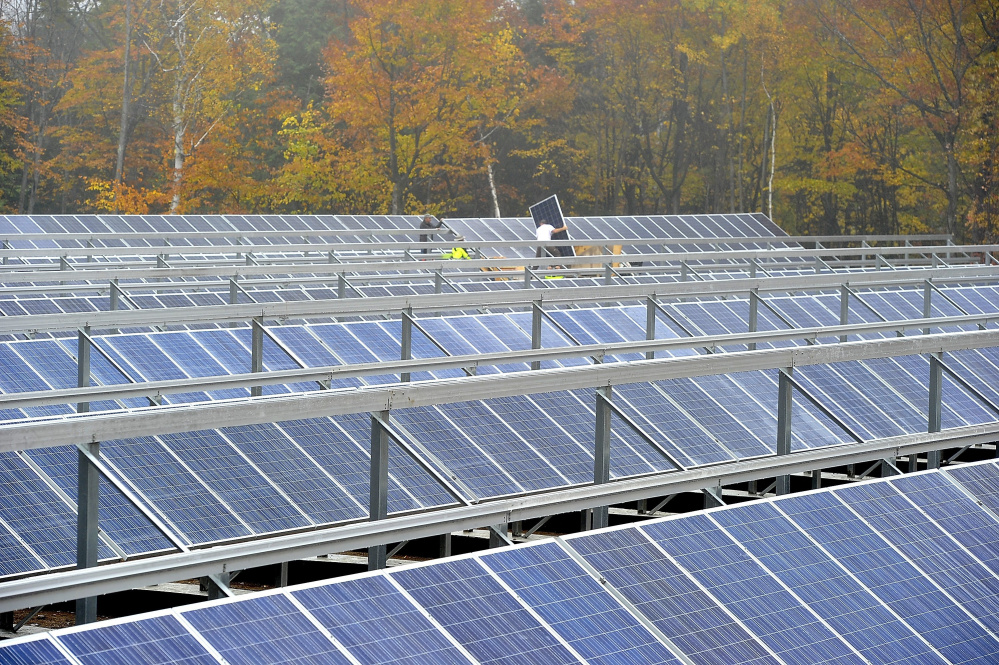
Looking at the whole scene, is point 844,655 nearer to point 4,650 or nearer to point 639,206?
point 4,650

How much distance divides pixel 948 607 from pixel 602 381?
8.88 feet

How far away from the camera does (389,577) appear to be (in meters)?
6.91

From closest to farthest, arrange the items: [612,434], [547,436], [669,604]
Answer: [669,604], [547,436], [612,434]

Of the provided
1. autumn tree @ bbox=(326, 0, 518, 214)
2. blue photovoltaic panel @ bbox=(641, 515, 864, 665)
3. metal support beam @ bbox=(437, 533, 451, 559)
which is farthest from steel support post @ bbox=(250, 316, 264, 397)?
autumn tree @ bbox=(326, 0, 518, 214)

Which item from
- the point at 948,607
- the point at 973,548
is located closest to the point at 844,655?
the point at 948,607

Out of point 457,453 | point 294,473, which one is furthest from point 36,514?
point 457,453

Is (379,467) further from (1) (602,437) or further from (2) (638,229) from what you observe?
(2) (638,229)

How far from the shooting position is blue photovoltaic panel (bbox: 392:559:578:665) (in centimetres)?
659

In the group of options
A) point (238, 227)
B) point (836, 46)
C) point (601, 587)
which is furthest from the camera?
point (836, 46)

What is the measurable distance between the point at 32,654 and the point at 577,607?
2976mm

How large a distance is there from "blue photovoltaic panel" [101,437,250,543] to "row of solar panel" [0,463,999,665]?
10.3 ft

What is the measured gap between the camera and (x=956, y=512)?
9.56 metres

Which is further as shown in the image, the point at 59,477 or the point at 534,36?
the point at 534,36

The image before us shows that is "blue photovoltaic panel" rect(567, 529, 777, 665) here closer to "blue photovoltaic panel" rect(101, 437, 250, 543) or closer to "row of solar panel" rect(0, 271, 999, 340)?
"blue photovoltaic panel" rect(101, 437, 250, 543)
